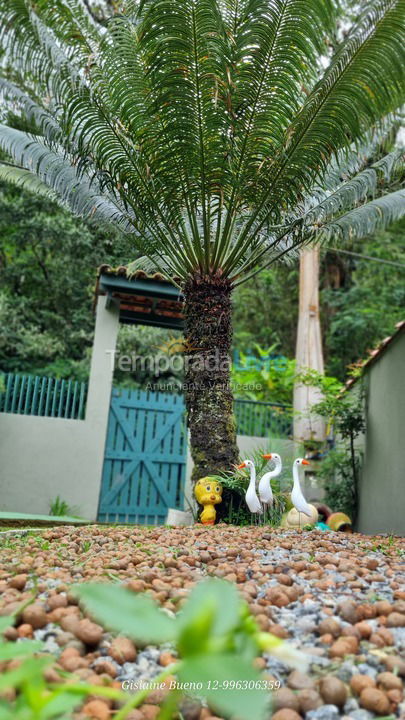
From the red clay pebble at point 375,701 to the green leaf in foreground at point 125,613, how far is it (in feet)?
2.29

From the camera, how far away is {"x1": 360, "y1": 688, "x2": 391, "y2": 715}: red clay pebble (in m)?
1.13

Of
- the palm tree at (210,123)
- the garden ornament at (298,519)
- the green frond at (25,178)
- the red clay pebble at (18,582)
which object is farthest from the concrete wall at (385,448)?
the red clay pebble at (18,582)

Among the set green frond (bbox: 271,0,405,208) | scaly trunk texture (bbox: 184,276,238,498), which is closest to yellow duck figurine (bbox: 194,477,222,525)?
scaly trunk texture (bbox: 184,276,238,498)

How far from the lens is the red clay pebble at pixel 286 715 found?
1.09m

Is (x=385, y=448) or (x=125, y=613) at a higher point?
(x=385, y=448)

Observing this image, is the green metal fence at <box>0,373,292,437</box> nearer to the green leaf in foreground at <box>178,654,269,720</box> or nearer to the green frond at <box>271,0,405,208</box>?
the green frond at <box>271,0,405,208</box>

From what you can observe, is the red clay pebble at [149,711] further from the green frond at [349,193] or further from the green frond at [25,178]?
the green frond at [25,178]

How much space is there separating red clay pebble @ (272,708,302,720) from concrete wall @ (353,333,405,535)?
4.60m

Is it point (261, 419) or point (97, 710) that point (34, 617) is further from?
point (261, 419)

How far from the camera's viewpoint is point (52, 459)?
781 cm

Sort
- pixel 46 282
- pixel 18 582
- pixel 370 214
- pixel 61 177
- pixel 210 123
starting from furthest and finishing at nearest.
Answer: pixel 46 282
pixel 370 214
pixel 61 177
pixel 210 123
pixel 18 582

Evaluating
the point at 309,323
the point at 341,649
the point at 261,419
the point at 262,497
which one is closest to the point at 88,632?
the point at 341,649

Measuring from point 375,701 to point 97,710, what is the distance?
59 centimetres

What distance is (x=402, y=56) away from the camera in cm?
382
